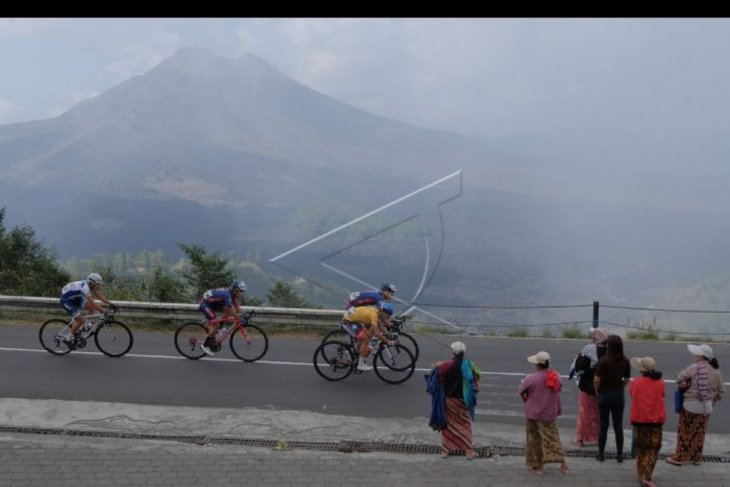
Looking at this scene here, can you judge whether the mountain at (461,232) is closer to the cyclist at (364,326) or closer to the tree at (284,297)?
the tree at (284,297)

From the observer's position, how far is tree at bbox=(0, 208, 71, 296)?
19.0 metres

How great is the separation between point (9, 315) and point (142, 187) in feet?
621

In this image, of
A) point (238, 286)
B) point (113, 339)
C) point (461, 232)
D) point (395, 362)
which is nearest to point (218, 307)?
point (238, 286)

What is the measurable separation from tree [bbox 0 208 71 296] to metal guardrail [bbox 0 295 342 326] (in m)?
3.91

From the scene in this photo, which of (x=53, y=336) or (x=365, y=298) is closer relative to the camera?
(x=365, y=298)

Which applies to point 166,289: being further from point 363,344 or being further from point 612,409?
point 612,409

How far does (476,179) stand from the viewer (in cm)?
18225

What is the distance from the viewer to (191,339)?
39.6 ft

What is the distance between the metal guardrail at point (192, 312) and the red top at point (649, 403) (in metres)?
8.42

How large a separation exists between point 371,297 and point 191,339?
11.2ft

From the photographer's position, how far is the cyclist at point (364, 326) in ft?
35.2

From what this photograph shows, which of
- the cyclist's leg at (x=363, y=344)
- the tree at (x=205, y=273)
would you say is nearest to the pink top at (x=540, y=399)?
the cyclist's leg at (x=363, y=344)

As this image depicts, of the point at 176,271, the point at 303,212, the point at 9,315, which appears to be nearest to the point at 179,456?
the point at 9,315
